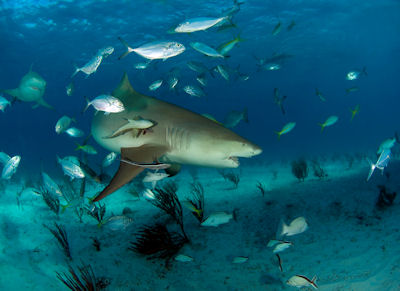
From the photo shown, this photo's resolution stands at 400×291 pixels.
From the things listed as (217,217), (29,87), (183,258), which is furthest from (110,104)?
(29,87)

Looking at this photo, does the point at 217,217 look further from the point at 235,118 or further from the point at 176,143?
Answer: the point at 235,118

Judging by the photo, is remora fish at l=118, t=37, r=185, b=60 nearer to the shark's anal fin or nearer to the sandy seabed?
the shark's anal fin

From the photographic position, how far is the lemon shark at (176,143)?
3.40 m

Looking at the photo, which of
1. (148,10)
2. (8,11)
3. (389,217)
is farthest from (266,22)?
(389,217)

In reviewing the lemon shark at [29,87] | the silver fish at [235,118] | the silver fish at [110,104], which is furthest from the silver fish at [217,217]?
the lemon shark at [29,87]

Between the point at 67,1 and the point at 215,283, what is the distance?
24734 mm

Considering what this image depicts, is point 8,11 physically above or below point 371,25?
above

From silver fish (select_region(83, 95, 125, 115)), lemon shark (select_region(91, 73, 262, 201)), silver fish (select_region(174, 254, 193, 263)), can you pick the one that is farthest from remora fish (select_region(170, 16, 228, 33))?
silver fish (select_region(174, 254, 193, 263))

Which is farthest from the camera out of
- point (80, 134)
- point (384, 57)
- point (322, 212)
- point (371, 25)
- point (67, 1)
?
point (384, 57)

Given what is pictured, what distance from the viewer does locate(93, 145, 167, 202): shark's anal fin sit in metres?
2.88

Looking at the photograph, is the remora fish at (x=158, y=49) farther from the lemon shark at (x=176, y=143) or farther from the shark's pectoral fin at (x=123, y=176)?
the shark's pectoral fin at (x=123, y=176)

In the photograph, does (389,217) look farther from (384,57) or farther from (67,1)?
(384,57)

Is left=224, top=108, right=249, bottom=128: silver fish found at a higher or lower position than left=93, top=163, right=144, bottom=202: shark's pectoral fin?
lower

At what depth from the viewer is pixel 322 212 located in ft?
18.9
